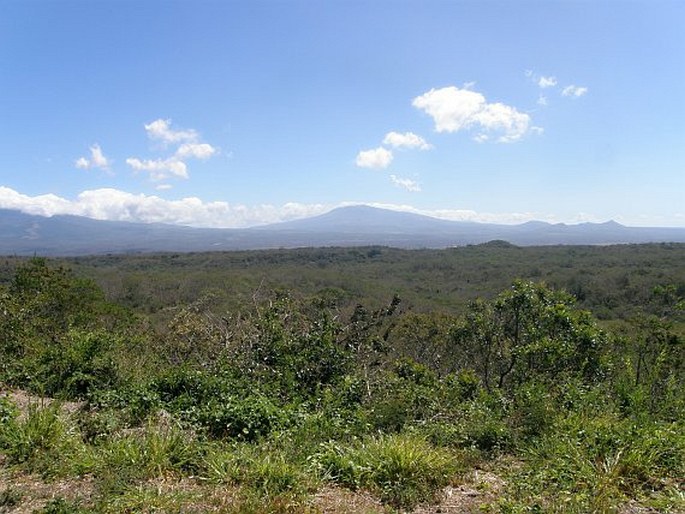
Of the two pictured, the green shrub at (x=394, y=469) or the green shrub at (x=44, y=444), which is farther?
the green shrub at (x=44, y=444)

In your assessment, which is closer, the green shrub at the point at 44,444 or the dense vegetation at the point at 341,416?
the dense vegetation at the point at 341,416

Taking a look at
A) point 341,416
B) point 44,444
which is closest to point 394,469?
point 341,416

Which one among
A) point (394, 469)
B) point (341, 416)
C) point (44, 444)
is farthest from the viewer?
point (341, 416)

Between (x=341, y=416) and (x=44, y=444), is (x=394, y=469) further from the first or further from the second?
(x=44, y=444)

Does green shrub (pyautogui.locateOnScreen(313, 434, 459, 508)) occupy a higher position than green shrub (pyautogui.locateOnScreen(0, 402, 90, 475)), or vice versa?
A: green shrub (pyautogui.locateOnScreen(0, 402, 90, 475))

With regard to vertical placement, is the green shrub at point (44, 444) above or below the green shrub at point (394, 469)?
above

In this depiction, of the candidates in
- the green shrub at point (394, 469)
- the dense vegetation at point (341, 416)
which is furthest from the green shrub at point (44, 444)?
the green shrub at point (394, 469)

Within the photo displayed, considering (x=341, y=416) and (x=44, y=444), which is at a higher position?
(x=44, y=444)

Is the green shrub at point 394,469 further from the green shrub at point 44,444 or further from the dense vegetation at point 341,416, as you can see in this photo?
the green shrub at point 44,444

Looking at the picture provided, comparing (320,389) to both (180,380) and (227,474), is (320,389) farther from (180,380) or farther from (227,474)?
(227,474)

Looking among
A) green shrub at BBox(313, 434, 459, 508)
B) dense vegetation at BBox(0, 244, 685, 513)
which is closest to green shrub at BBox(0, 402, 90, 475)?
dense vegetation at BBox(0, 244, 685, 513)

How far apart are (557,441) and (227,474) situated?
9.24ft

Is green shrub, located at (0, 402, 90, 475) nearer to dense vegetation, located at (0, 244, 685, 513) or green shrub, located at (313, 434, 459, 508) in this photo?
dense vegetation, located at (0, 244, 685, 513)

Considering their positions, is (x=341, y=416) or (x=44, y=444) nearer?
(x=44, y=444)
